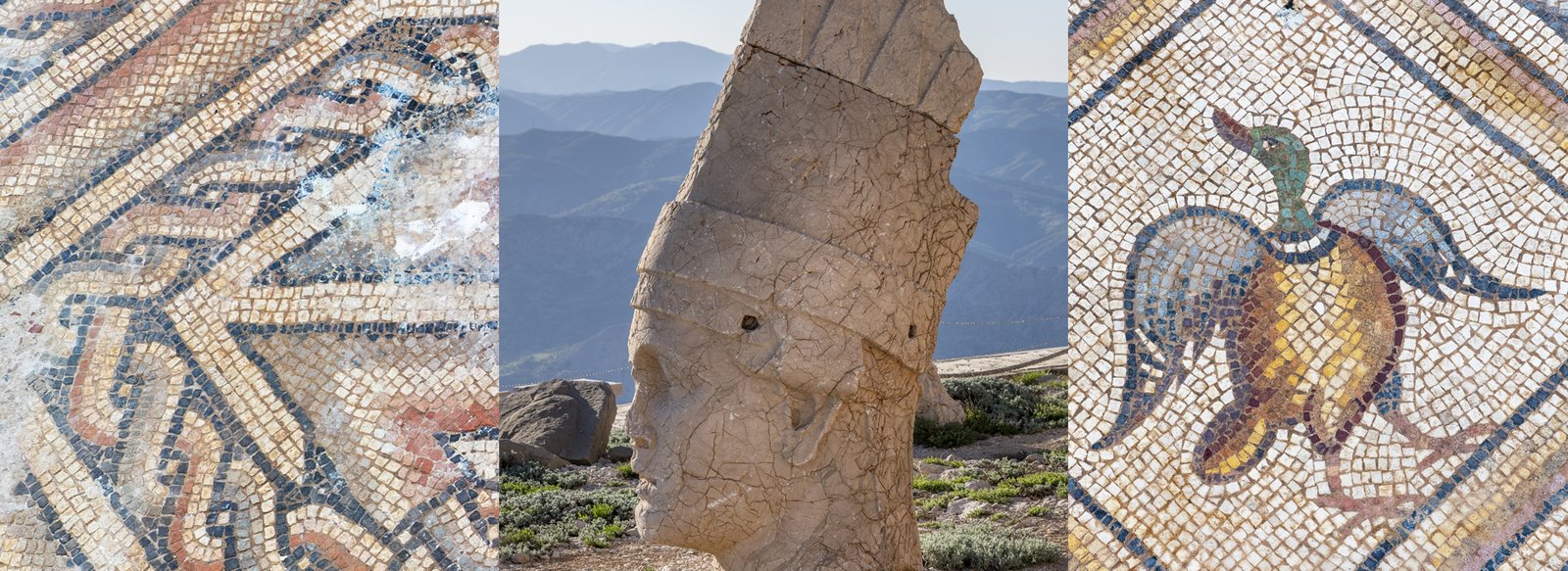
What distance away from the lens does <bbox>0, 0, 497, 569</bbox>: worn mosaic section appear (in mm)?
3604

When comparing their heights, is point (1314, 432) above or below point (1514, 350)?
below

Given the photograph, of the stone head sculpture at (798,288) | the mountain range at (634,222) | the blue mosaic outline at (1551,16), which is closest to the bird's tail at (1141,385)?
the stone head sculpture at (798,288)

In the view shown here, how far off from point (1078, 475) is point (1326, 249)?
2.71 feet

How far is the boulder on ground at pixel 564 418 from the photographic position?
9.22 meters

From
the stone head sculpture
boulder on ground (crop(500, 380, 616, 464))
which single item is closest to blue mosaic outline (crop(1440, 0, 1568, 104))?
the stone head sculpture

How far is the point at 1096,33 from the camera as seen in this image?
352cm

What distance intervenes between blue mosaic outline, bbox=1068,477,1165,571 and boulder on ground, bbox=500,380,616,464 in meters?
6.08

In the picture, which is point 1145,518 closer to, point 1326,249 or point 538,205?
point 1326,249

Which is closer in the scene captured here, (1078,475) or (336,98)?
(1078,475)

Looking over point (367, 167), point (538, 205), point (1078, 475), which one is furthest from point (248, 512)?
point (538, 205)

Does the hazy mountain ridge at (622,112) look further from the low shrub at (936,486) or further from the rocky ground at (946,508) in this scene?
the low shrub at (936,486)

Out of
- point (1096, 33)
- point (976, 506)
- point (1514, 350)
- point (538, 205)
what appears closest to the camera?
point (1514, 350)

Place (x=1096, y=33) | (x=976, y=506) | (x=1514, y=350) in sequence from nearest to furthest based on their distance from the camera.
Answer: (x=1514, y=350) < (x=1096, y=33) < (x=976, y=506)

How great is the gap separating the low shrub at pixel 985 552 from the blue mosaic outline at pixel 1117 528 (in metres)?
2.52
